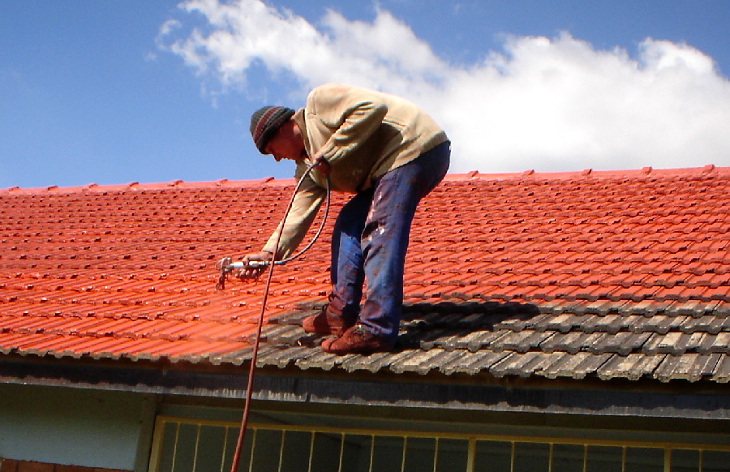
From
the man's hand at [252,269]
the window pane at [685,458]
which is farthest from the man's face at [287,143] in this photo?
the window pane at [685,458]

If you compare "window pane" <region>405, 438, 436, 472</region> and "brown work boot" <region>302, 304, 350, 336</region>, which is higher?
"brown work boot" <region>302, 304, 350, 336</region>

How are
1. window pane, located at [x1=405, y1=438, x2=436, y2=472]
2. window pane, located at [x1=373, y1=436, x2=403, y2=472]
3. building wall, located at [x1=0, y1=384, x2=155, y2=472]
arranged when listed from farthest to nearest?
window pane, located at [x1=373, y1=436, x2=403, y2=472] → window pane, located at [x1=405, y1=438, x2=436, y2=472] → building wall, located at [x1=0, y1=384, x2=155, y2=472]

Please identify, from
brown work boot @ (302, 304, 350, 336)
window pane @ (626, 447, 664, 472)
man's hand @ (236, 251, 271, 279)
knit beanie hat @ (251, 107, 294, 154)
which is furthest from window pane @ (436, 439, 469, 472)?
knit beanie hat @ (251, 107, 294, 154)

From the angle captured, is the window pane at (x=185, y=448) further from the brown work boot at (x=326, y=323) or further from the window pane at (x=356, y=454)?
the window pane at (x=356, y=454)

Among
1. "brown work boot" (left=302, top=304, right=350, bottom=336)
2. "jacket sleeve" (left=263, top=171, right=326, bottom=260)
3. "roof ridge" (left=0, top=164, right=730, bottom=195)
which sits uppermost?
"roof ridge" (left=0, top=164, right=730, bottom=195)

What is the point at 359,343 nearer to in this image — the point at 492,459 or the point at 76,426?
the point at 76,426

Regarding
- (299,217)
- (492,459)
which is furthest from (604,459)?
(299,217)

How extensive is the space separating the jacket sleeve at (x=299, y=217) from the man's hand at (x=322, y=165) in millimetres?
268

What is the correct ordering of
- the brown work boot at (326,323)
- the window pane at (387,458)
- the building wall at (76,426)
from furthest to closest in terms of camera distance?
1. the window pane at (387,458)
2. the building wall at (76,426)
3. the brown work boot at (326,323)

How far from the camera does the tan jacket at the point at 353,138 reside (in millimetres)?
3861

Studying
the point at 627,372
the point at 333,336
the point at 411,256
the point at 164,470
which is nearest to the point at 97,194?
the point at 411,256

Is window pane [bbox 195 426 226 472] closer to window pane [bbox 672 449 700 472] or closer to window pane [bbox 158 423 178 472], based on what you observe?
window pane [bbox 158 423 178 472]

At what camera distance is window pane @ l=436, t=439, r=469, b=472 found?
22.4 ft

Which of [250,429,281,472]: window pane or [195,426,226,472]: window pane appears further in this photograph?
[250,429,281,472]: window pane
